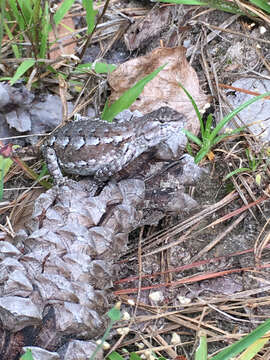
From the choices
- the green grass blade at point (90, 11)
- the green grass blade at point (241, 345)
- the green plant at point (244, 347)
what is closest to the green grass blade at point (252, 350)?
the green plant at point (244, 347)

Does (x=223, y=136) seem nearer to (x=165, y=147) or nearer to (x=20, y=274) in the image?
(x=165, y=147)

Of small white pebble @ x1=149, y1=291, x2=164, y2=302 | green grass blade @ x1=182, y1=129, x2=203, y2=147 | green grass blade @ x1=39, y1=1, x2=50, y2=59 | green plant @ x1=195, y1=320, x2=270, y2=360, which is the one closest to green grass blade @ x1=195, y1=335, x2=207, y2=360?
green plant @ x1=195, y1=320, x2=270, y2=360

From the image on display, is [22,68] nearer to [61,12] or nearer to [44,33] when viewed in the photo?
[44,33]

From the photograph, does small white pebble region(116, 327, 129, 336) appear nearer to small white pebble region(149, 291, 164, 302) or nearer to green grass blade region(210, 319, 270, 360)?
small white pebble region(149, 291, 164, 302)

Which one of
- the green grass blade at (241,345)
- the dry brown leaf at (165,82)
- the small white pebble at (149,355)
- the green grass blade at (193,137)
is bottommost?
the small white pebble at (149,355)

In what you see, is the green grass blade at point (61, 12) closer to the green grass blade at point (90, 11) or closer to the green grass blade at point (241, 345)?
the green grass blade at point (90, 11)

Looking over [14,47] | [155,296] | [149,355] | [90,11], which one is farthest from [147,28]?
[149,355]

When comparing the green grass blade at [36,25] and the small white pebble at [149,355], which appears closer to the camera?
the small white pebble at [149,355]
